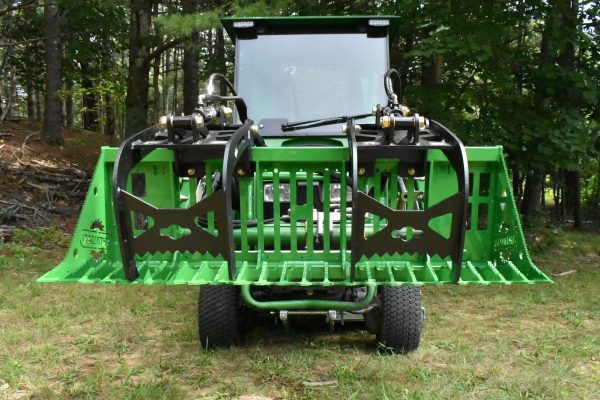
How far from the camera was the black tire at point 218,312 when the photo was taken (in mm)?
3930

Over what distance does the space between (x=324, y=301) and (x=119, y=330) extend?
6.73 ft

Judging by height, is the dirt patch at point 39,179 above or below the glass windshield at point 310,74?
below

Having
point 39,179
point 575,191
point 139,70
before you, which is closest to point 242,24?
point 139,70

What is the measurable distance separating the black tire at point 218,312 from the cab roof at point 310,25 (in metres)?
2.22

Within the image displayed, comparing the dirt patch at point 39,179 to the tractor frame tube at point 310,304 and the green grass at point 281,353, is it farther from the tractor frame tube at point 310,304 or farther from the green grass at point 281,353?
the tractor frame tube at point 310,304

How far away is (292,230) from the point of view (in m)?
3.28

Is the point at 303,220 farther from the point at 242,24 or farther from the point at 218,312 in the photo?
the point at 242,24

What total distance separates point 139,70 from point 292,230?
7.40 m

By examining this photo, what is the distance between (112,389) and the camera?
3.39m

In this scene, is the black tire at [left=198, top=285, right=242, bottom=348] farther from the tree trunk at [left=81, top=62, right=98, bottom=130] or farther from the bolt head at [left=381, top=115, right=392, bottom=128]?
the tree trunk at [left=81, top=62, right=98, bottom=130]

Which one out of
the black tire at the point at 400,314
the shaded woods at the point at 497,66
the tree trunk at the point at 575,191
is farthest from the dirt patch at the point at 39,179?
the tree trunk at the point at 575,191

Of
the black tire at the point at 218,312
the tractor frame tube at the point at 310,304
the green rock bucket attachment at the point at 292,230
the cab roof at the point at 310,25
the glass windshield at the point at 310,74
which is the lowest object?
the black tire at the point at 218,312

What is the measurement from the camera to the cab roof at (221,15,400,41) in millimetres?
4625

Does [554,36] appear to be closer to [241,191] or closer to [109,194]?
[241,191]
